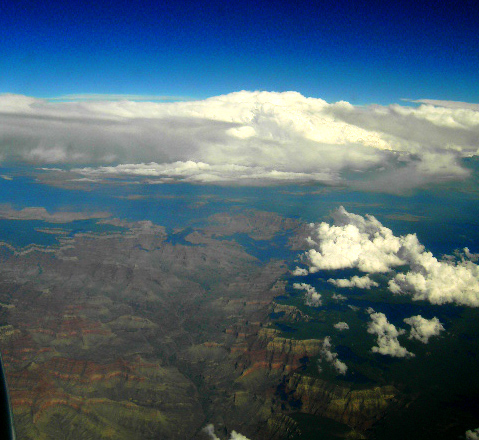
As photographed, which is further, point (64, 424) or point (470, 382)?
point (470, 382)

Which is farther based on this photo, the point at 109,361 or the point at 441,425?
the point at 109,361

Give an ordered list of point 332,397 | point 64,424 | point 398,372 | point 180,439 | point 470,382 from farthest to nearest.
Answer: point 398,372, point 470,382, point 332,397, point 180,439, point 64,424

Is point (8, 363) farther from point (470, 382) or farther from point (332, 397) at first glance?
point (470, 382)

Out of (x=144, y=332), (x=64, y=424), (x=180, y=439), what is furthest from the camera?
(x=144, y=332)

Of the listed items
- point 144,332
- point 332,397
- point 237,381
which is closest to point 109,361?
point 144,332

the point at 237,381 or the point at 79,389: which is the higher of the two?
the point at 79,389

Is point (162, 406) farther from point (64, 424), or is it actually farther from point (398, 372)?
point (398, 372)

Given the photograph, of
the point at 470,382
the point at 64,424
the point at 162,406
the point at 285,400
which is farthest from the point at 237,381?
the point at 470,382

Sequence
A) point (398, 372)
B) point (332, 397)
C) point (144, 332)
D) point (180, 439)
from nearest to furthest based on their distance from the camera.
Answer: point (180, 439), point (332, 397), point (398, 372), point (144, 332)

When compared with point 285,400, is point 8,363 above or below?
above
